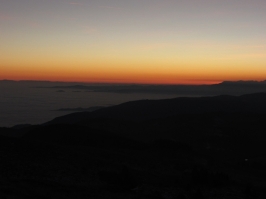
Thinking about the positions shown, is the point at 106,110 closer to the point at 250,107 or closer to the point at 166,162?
the point at 250,107

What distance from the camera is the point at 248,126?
56875 mm

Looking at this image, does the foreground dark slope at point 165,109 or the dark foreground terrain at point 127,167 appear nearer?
the dark foreground terrain at point 127,167

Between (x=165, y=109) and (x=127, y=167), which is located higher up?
(x=127, y=167)

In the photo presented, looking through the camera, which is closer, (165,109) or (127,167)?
(127,167)

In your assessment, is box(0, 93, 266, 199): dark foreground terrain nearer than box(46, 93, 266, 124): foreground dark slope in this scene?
Yes

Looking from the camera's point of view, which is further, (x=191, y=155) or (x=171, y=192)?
(x=191, y=155)

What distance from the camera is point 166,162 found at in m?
27.1

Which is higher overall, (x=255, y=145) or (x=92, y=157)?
(x=92, y=157)

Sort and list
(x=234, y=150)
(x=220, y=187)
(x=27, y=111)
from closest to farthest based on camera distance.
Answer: (x=220, y=187) → (x=234, y=150) → (x=27, y=111)

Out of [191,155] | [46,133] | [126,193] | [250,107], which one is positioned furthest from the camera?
[250,107]

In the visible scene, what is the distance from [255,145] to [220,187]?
28.6 meters

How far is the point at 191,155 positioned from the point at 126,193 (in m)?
17.0

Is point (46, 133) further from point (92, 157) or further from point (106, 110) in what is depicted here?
point (106, 110)

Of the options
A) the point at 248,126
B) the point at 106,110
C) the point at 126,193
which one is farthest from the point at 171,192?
the point at 106,110
